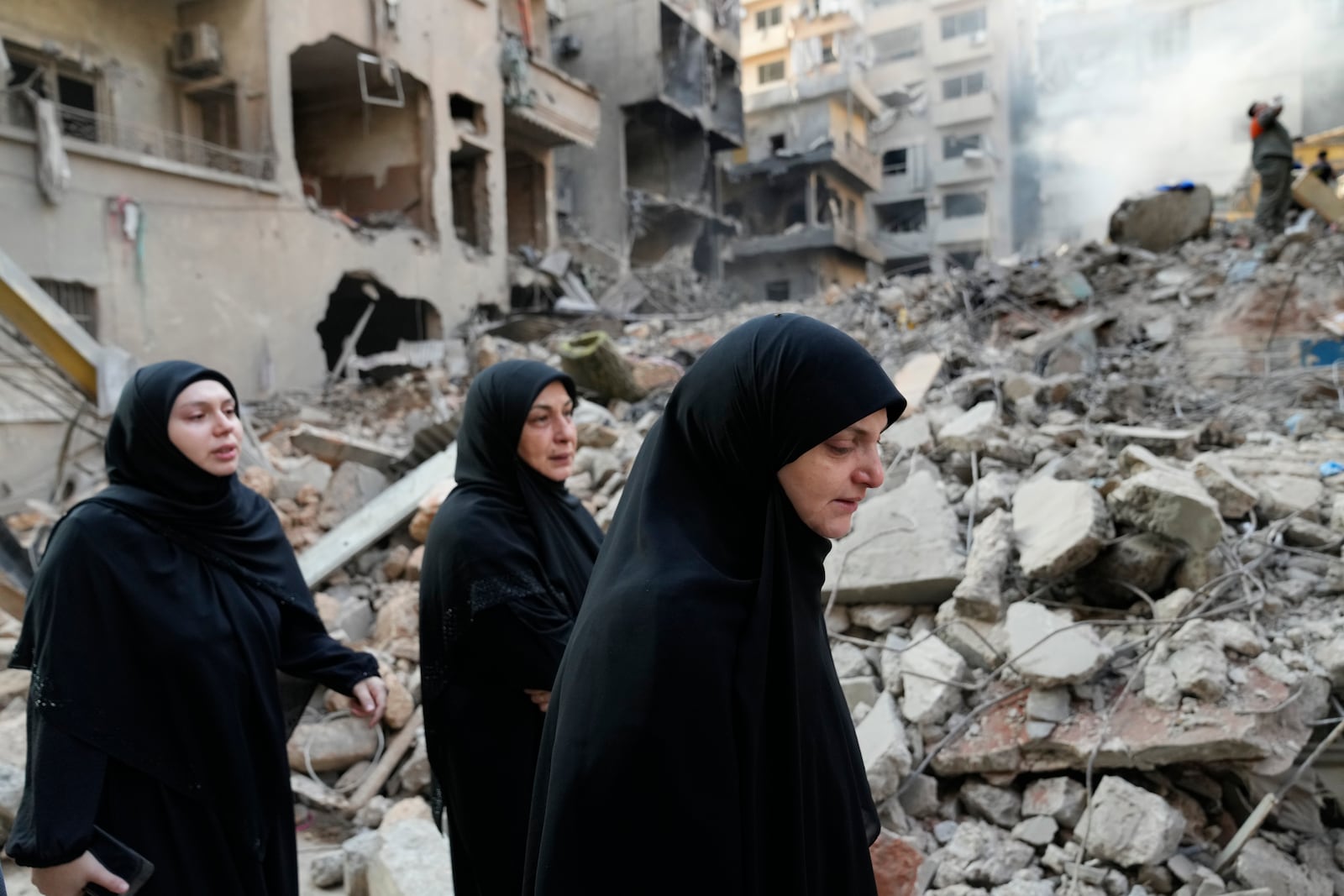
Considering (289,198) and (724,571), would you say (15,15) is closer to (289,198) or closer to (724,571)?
(289,198)

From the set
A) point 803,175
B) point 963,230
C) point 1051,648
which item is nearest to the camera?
point 1051,648

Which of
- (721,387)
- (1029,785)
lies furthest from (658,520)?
(1029,785)

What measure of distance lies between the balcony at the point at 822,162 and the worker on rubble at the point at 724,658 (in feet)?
87.1

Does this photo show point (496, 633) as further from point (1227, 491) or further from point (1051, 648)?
point (1227, 491)

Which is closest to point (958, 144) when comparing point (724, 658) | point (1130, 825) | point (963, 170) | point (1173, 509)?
point (963, 170)

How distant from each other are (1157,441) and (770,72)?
3123cm

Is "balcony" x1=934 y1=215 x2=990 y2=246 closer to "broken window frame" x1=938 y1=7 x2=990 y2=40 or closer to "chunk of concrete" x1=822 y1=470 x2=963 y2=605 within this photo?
"broken window frame" x1=938 y1=7 x2=990 y2=40

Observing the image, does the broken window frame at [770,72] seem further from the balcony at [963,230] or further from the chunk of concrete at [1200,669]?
the chunk of concrete at [1200,669]

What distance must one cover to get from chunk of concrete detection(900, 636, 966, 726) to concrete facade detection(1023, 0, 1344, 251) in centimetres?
2566

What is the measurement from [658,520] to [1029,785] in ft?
6.28

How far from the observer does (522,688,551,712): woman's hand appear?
1.97 m

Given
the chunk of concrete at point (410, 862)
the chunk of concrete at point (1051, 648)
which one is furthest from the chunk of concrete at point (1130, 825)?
the chunk of concrete at point (410, 862)

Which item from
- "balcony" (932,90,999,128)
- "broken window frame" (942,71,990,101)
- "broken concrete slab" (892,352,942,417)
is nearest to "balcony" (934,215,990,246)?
"balcony" (932,90,999,128)

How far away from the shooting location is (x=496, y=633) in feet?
6.43
